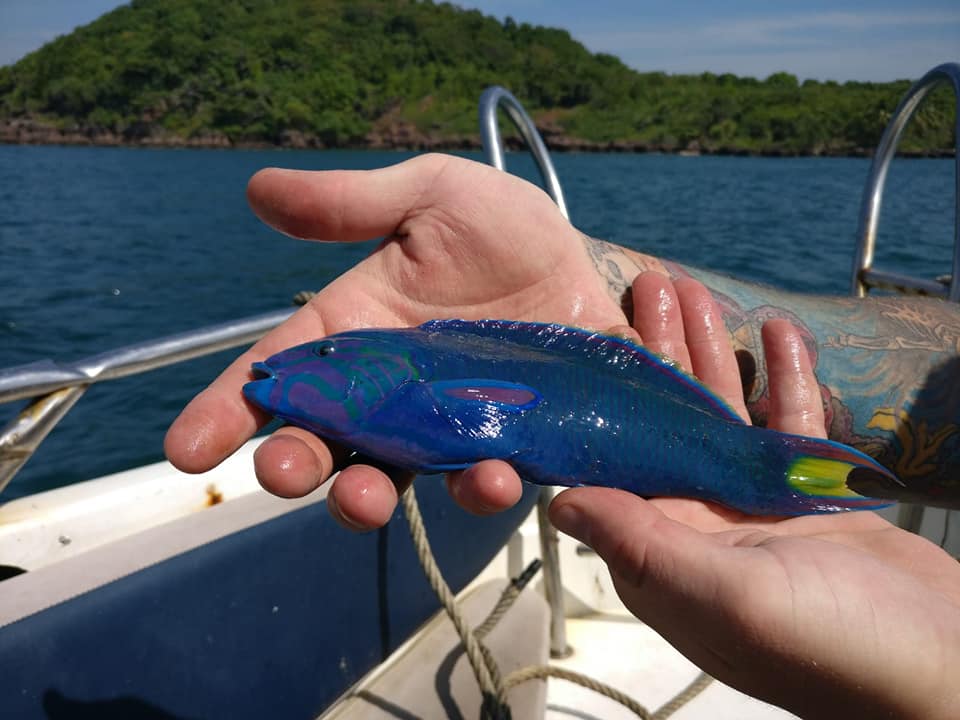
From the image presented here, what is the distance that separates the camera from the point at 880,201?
3936mm

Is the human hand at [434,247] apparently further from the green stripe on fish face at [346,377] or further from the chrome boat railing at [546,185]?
the chrome boat railing at [546,185]

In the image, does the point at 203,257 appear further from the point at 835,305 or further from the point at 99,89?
the point at 99,89

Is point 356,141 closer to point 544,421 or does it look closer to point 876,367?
point 876,367

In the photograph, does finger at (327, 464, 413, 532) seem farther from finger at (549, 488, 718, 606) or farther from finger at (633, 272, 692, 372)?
finger at (633, 272, 692, 372)

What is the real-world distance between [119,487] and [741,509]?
2.31 meters

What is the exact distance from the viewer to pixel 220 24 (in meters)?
105

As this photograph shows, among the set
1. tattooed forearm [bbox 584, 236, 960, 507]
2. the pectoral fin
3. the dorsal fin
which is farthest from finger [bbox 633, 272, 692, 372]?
the pectoral fin

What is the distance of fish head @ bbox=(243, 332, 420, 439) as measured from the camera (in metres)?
1.86

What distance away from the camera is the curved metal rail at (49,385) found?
7.48 feet

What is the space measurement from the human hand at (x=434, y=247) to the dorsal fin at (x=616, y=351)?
36 centimetres

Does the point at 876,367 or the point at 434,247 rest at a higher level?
the point at 434,247

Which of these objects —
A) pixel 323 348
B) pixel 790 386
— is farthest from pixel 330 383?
pixel 790 386

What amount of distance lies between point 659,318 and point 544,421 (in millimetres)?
985

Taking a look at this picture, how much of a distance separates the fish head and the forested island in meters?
89.6
